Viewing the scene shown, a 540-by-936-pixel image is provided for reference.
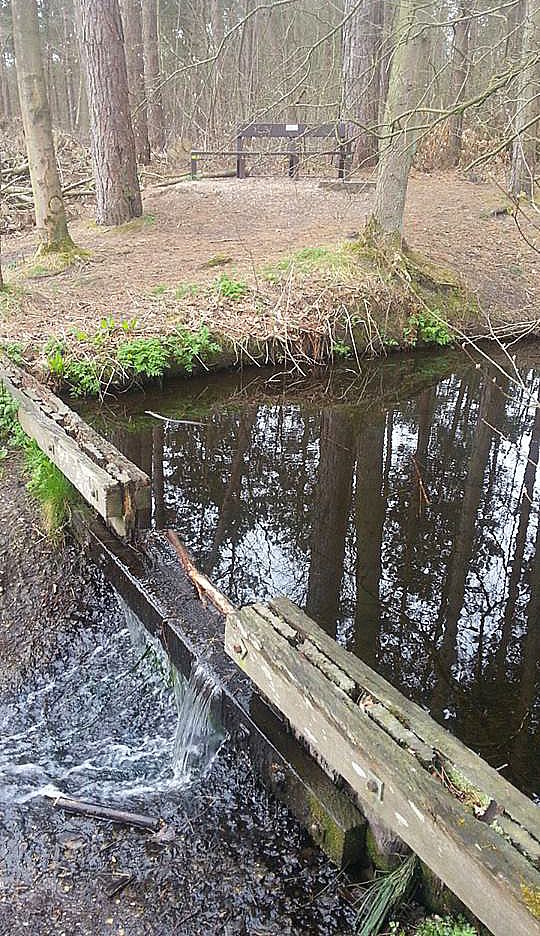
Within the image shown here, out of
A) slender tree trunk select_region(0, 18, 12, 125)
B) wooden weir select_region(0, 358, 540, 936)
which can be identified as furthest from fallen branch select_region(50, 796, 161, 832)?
slender tree trunk select_region(0, 18, 12, 125)

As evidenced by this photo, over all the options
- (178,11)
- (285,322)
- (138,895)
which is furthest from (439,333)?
(178,11)

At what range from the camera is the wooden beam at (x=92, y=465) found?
4812 millimetres

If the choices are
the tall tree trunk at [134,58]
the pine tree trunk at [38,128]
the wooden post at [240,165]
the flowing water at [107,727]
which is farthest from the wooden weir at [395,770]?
the tall tree trunk at [134,58]

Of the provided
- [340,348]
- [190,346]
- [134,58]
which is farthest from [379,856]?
[134,58]

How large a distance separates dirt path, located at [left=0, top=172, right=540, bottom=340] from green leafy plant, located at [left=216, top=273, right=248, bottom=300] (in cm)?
30

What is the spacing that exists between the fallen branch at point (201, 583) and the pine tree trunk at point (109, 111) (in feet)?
29.9

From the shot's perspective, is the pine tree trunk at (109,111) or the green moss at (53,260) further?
the pine tree trunk at (109,111)

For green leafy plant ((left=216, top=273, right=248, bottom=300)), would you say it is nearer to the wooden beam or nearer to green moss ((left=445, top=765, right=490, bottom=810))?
the wooden beam

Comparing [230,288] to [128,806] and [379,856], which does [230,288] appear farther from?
[379,856]

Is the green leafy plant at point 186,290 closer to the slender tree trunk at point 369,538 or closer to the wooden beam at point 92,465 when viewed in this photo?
the slender tree trunk at point 369,538

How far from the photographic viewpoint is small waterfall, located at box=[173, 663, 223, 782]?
3719 millimetres

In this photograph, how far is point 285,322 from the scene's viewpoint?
Answer: 30.6 ft

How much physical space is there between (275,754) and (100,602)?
1.96 m

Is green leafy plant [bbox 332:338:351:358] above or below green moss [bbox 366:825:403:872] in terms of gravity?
above
